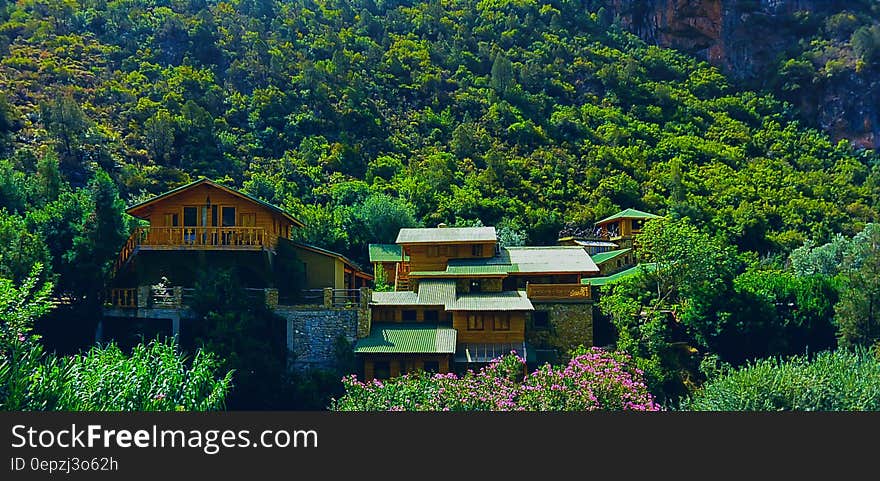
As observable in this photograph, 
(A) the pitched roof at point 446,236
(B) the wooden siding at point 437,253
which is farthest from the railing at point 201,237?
(B) the wooden siding at point 437,253

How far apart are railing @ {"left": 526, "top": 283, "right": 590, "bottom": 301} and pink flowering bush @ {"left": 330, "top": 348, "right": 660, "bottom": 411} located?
18.1 feet

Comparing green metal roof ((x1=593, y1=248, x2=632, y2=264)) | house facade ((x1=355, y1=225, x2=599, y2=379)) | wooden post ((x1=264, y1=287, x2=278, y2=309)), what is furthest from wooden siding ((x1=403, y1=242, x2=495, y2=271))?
green metal roof ((x1=593, y1=248, x2=632, y2=264))

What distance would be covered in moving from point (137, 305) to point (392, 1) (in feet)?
271

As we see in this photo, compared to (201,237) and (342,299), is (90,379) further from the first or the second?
(342,299)

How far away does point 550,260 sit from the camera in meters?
36.2

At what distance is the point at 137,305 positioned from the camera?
31.2m

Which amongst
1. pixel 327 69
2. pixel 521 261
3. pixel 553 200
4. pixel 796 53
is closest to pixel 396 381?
pixel 521 261

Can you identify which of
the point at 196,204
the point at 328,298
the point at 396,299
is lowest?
the point at 396,299

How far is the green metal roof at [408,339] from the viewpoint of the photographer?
30.7m

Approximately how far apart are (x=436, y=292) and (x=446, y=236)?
Answer: 3.46 metres

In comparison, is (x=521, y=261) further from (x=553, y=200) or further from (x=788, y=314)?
(x=553, y=200)

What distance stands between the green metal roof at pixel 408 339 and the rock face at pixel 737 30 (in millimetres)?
73202

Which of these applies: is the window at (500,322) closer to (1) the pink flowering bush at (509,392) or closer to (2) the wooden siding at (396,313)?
(2) the wooden siding at (396,313)

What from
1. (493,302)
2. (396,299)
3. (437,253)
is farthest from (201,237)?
(493,302)
